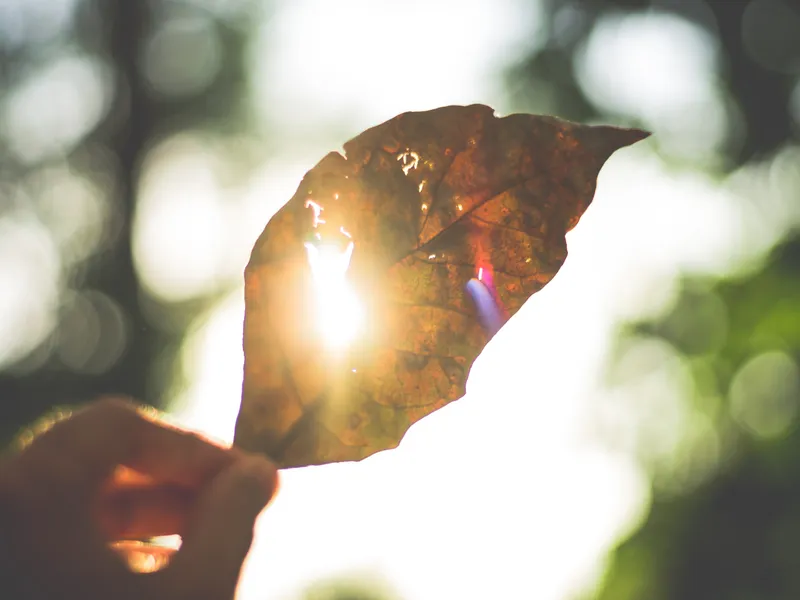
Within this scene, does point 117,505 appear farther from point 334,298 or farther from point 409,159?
point 409,159

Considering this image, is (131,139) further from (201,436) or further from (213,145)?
(201,436)

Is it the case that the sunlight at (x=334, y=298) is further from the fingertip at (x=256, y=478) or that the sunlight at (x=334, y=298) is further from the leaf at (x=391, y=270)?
the fingertip at (x=256, y=478)

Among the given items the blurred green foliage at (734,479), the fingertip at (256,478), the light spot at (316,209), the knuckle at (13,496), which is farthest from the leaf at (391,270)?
the blurred green foliage at (734,479)

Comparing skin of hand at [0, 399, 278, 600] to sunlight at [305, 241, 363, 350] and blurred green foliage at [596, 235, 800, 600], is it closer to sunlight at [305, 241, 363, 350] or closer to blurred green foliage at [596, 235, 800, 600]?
sunlight at [305, 241, 363, 350]

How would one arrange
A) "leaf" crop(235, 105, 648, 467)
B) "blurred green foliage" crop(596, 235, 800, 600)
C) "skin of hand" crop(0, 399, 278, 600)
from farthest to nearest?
"blurred green foliage" crop(596, 235, 800, 600)
"leaf" crop(235, 105, 648, 467)
"skin of hand" crop(0, 399, 278, 600)

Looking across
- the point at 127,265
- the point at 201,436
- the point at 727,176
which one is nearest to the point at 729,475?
the point at 727,176

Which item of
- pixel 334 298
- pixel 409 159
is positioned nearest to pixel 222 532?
pixel 334 298

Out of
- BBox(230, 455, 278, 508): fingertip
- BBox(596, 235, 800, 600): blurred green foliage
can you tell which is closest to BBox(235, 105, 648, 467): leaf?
BBox(230, 455, 278, 508): fingertip
